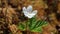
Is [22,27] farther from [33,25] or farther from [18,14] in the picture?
[18,14]

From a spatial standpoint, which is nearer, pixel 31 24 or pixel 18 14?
pixel 31 24

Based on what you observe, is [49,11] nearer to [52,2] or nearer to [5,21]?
[52,2]

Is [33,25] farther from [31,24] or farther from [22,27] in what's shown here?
[22,27]

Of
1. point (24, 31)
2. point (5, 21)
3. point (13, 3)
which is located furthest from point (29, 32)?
point (13, 3)

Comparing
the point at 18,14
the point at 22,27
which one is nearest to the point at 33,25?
the point at 22,27

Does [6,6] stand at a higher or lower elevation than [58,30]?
higher

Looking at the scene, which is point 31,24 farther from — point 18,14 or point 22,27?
point 18,14

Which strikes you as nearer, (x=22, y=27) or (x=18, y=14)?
(x=22, y=27)

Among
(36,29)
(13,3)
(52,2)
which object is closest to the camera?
(36,29)

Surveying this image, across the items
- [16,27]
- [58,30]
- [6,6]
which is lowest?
[58,30]

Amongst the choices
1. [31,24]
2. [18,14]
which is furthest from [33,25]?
[18,14]

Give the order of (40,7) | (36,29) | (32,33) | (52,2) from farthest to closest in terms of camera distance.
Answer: (52,2)
(40,7)
(32,33)
(36,29)
